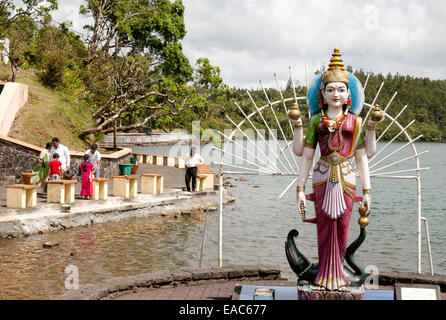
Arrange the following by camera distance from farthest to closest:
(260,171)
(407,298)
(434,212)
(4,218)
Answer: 1. (434,212)
2. (4,218)
3. (260,171)
4. (407,298)

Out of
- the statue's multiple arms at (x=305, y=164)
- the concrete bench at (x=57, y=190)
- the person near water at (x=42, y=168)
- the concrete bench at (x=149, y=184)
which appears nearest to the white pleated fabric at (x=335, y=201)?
the statue's multiple arms at (x=305, y=164)

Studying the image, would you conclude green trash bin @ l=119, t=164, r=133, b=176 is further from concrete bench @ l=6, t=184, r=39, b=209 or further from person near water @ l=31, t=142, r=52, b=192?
concrete bench @ l=6, t=184, r=39, b=209

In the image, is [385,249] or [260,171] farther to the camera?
[385,249]

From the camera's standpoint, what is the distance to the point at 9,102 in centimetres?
2112

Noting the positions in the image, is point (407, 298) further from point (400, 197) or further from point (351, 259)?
point (400, 197)

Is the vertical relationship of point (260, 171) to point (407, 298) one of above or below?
above

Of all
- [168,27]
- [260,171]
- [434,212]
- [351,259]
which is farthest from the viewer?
[168,27]

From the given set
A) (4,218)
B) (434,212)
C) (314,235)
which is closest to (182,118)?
(434,212)

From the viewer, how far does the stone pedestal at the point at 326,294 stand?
22.9 feet

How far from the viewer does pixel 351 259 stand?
7320 millimetres

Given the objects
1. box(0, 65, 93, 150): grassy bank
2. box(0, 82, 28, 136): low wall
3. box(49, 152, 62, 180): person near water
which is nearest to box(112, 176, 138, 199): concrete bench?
box(49, 152, 62, 180): person near water

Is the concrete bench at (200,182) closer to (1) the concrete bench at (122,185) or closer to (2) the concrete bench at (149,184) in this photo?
(2) the concrete bench at (149,184)

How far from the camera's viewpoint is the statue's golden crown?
7293 mm
